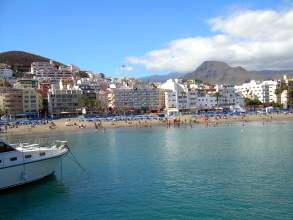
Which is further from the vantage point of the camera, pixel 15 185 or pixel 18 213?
pixel 15 185

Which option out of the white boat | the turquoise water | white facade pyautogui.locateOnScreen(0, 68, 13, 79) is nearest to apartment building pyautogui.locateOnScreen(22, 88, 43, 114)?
white facade pyautogui.locateOnScreen(0, 68, 13, 79)

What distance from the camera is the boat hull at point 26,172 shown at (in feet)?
91.3

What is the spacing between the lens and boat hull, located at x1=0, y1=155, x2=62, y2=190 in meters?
27.8

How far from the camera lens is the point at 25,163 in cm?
2900

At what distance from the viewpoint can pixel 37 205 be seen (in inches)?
1000

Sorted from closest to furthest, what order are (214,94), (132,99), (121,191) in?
(121,191), (132,99), (214,94)

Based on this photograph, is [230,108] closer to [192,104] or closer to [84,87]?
[192,104]

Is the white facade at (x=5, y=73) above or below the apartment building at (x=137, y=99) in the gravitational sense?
above

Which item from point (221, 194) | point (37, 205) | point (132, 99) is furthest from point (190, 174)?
point (132, 99)

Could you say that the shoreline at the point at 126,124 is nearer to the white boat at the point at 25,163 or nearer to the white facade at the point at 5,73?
the white boat at the point at 25,163

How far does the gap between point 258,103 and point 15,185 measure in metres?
156

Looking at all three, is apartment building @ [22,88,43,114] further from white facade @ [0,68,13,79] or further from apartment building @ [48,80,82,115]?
white facade @ [0,68,13,79]

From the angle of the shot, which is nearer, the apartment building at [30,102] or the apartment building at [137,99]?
the apartment building at [30,102]

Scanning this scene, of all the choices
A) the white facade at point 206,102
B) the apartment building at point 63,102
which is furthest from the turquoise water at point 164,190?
the white facade at point 206,102
